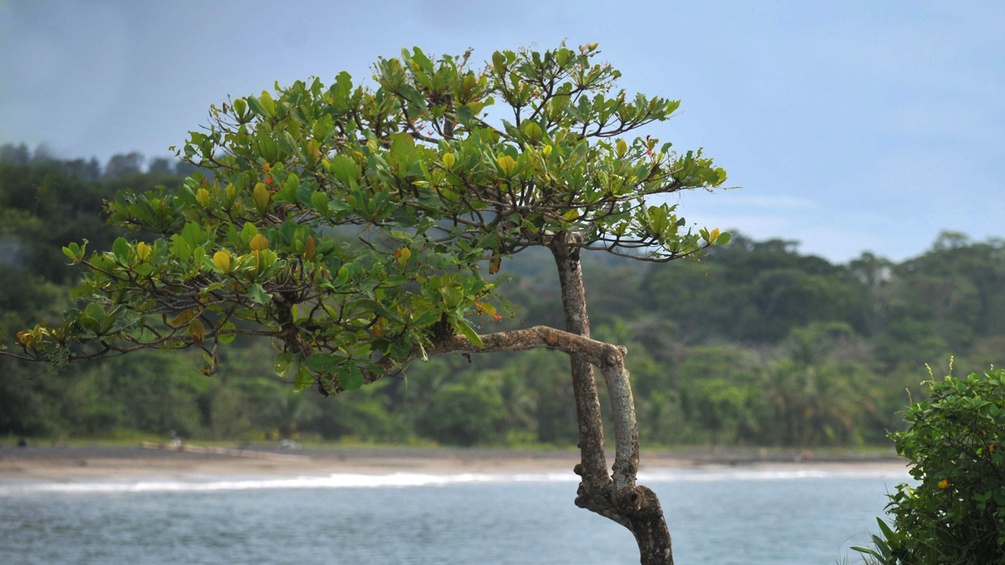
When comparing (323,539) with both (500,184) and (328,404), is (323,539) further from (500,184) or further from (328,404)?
(328,404)

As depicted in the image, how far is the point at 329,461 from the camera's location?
38.1 metres

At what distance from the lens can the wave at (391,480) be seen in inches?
1105

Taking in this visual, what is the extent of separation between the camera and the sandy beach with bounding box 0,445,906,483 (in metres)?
30.7

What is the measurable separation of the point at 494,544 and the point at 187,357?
23433 mm

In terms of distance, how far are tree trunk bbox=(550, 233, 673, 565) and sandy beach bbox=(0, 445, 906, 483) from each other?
25296 millimetres

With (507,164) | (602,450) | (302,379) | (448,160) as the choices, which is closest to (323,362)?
(302,379)

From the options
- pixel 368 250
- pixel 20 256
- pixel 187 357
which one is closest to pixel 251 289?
pixel 368 250

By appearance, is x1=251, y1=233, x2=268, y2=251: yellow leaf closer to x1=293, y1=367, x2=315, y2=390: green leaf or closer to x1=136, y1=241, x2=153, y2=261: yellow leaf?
x1=136, y1=241, x2=153, y2=261: yellow leaf

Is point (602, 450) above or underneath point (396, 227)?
underneath

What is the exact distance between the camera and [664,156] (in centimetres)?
522

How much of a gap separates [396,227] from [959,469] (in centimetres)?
270

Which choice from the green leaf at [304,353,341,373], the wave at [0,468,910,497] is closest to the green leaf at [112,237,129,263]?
the green leaf at [304,353,341,373]

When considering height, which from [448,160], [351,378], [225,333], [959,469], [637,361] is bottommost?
[959,469]

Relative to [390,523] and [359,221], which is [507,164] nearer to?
[359,221]
